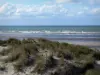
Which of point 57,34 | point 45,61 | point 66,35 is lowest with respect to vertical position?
point 57,34

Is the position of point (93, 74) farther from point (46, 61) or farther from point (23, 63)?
point (23, 63)

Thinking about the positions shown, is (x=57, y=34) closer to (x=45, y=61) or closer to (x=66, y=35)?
(x=66, y=35)

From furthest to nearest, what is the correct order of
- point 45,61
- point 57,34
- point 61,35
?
point 57,34, point 61,35, point 45,61

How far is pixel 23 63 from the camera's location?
13516 millimetres

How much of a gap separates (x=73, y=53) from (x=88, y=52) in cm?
232

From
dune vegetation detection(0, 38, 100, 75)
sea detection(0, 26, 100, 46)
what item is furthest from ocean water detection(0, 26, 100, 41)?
dune vegetation detection(0, 38, 100, 75)

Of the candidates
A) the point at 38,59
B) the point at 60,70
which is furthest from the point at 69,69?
the point at 38,59

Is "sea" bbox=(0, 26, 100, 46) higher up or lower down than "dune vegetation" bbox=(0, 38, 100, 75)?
lower down

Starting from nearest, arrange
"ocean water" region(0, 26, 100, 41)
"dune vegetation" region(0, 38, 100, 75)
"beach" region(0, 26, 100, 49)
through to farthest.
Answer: "dune vegetation" region(0, 38, 100, 75) < "beach" region(0, 26, 100, 49) < "ocean water" region(0, 26, 100, 41)

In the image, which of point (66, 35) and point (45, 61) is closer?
point (45, 61)

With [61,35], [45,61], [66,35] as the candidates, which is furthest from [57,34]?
[45,61]

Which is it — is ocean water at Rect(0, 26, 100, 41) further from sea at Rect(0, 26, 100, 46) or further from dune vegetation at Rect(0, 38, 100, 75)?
dune vegetation at Rect(0, 38, 100, 75)

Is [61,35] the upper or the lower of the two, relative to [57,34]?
upper

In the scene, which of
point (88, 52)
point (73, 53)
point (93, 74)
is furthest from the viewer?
point (88, 52)
